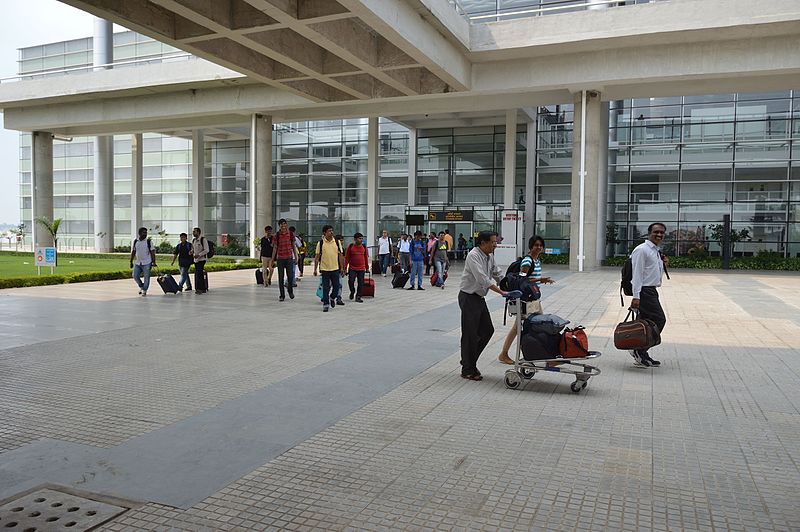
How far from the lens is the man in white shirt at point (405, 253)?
19.8 meters

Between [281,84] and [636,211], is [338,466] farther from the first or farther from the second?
[636,211]

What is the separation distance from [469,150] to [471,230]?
503 centimetres

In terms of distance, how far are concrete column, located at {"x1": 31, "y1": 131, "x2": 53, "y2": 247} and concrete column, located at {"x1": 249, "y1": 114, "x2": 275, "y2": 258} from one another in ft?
47.3

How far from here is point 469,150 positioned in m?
38.7

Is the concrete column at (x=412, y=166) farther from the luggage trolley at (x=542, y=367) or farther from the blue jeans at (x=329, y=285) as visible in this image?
the luggage trolley at (x=542, y=367)

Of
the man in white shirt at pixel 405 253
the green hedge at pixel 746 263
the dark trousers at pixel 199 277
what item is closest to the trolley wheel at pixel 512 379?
the dark trousers at pixel 199 277

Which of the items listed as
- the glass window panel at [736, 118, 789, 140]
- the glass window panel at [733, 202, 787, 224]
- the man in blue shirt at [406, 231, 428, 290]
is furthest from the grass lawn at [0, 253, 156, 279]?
the glass window panel at [736, 118, 789, 140]

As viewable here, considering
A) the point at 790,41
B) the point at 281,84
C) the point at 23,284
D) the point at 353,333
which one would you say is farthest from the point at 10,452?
the point at 790,41

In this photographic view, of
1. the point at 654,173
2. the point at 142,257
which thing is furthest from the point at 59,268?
the point at 654,173

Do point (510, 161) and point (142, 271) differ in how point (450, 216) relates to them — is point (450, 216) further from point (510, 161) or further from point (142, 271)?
point (142, 271)

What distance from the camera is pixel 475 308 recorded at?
6973mm

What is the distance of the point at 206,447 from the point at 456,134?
35.8 meters

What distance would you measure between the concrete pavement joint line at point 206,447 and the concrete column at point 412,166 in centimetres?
3162

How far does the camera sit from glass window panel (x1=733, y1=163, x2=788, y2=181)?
32.7m
